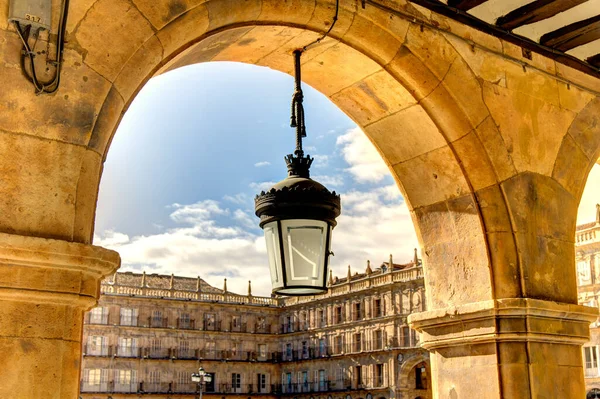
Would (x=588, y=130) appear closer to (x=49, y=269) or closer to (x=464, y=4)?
(x=464, y=4)

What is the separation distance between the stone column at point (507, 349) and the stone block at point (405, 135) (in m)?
0.84

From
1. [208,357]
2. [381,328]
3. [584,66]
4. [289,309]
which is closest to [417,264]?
[381,328]

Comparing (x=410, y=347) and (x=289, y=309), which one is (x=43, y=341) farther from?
(x=289, y=309)

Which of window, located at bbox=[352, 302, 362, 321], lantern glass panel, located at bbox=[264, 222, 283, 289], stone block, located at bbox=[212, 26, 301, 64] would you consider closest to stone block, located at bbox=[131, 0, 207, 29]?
stone block, located at bbox=[212, 26, 301, 64]

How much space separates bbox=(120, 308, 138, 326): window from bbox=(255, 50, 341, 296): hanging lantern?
44381mm

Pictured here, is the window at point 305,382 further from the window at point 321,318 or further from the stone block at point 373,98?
the stone block at point 373,98

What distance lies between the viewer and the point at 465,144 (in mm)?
3709

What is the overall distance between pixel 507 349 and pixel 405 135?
46.9 inches

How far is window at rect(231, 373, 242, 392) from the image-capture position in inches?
1858

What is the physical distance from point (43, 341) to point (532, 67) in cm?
299

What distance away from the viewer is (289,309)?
4962 cm

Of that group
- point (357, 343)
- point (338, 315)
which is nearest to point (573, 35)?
point (357, 343)

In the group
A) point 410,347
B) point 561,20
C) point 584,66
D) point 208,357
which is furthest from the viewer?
point 208,357

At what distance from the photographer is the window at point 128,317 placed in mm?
45750
